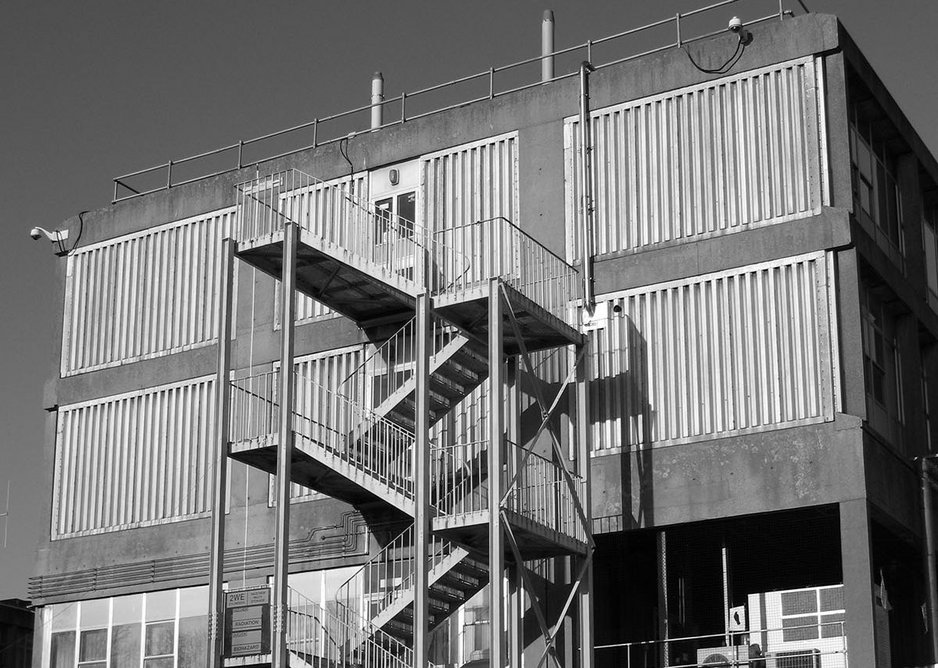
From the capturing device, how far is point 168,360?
135ft

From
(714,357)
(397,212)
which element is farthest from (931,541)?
(397,212)

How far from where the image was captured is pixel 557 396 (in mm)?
33781

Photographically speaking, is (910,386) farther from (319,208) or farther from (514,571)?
(319,208)

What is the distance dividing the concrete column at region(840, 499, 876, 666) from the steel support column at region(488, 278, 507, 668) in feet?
22.0

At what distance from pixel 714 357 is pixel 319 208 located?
38.3 feet

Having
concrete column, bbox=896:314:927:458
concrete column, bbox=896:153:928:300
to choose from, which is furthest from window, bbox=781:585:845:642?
concrete column, bbox=896:153:928:300

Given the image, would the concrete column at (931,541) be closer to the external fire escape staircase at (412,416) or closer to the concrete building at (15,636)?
the external fire escape staircase at (412,416)

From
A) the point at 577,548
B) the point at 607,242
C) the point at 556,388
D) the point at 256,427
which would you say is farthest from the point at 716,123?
the point at 256,427

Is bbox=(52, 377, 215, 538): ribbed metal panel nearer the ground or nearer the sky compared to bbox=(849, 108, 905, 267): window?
nearer the ground

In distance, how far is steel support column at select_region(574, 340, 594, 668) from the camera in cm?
3228

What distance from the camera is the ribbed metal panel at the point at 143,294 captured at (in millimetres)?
41062

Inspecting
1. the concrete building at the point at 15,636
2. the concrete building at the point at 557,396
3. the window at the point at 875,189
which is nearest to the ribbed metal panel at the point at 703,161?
the concrete building at the point at 557,396

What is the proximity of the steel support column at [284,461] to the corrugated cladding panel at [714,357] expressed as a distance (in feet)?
23.8

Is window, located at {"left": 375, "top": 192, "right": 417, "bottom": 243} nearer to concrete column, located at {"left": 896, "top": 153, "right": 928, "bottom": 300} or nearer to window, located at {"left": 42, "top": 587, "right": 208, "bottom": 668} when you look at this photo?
window, located at {"left": 42, "top": 587, "right": 208, "bottom": 668}
